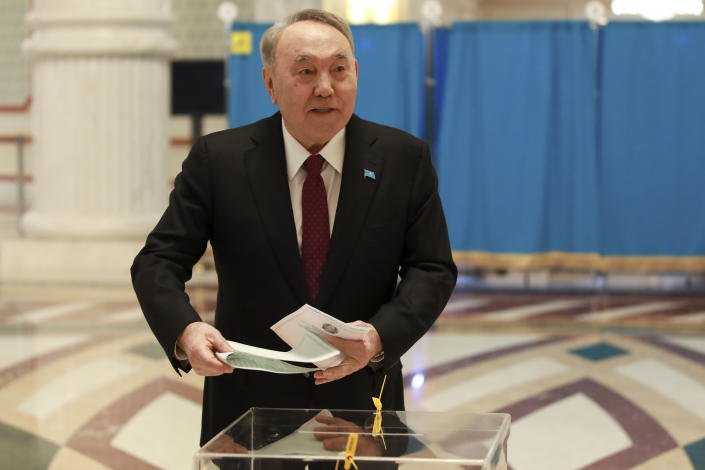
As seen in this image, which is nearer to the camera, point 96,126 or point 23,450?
point 23,450

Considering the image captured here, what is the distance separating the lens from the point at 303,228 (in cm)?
182

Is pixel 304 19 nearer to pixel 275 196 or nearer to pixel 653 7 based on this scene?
pixel 275 196

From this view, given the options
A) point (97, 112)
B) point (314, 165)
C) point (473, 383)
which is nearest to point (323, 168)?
point (314, 165)

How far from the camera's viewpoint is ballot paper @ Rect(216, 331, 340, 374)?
1579mm

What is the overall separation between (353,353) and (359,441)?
19 centimetres

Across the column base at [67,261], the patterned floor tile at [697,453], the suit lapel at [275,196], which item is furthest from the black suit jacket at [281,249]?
the column base at [67,261]

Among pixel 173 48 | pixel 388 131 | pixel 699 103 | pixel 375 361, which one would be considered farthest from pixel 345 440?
pixel 173 48

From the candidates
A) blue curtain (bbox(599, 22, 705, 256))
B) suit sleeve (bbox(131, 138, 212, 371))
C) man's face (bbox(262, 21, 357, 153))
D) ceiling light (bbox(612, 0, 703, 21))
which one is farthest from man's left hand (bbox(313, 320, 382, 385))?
ceiling light (bbox(612, 0, 703, 21))

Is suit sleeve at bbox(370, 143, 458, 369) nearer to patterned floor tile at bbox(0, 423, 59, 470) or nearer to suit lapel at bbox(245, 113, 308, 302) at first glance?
suit lapel at bbox(245, 113, 308, 302)

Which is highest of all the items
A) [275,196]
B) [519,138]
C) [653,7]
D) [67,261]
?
[653,7]

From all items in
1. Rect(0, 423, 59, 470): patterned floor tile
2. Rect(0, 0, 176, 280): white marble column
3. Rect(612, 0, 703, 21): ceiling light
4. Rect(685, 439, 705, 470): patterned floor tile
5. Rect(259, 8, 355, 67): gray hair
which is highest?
Rect(612, 0, 703, 21): ceiling light

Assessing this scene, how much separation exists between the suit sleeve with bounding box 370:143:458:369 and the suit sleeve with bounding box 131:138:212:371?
35 centimetres

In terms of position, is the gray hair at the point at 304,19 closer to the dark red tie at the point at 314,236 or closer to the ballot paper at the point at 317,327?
the dark red tie at the point at 314,236

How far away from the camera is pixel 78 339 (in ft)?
18.4
